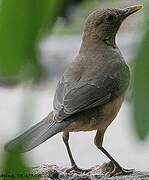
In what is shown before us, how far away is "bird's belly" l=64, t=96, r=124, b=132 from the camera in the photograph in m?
3.80

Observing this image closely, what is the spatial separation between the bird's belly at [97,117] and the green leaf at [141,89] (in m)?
2.90

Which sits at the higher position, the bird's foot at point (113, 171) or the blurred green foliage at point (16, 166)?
the blurred green foliage at point (16, 166)

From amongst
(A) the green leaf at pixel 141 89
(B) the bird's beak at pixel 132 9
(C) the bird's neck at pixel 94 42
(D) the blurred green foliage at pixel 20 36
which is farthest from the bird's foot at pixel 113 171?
(D) the blurred green foliage at pixel 20 36

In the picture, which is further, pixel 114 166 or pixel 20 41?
pixel 114 166

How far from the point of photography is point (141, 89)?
846mm

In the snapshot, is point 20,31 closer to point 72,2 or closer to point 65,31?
point 72,2

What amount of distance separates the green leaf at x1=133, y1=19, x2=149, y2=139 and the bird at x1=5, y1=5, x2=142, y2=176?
236 centimetres

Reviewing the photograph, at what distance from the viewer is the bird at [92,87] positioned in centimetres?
357

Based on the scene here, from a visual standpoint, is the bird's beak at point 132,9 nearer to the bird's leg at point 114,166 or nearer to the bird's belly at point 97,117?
the bird's belly at point 97,117

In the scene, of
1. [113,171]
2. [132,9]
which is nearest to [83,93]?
[113,171]

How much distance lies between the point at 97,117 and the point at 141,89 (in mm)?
3081

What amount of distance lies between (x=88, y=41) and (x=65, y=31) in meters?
3.01

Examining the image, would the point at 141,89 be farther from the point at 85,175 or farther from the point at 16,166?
the point at 85,175

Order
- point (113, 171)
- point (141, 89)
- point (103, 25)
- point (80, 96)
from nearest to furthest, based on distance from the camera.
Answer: point (141, 89)
point (80, 96)
point (113, 171)
point (103, 25)
